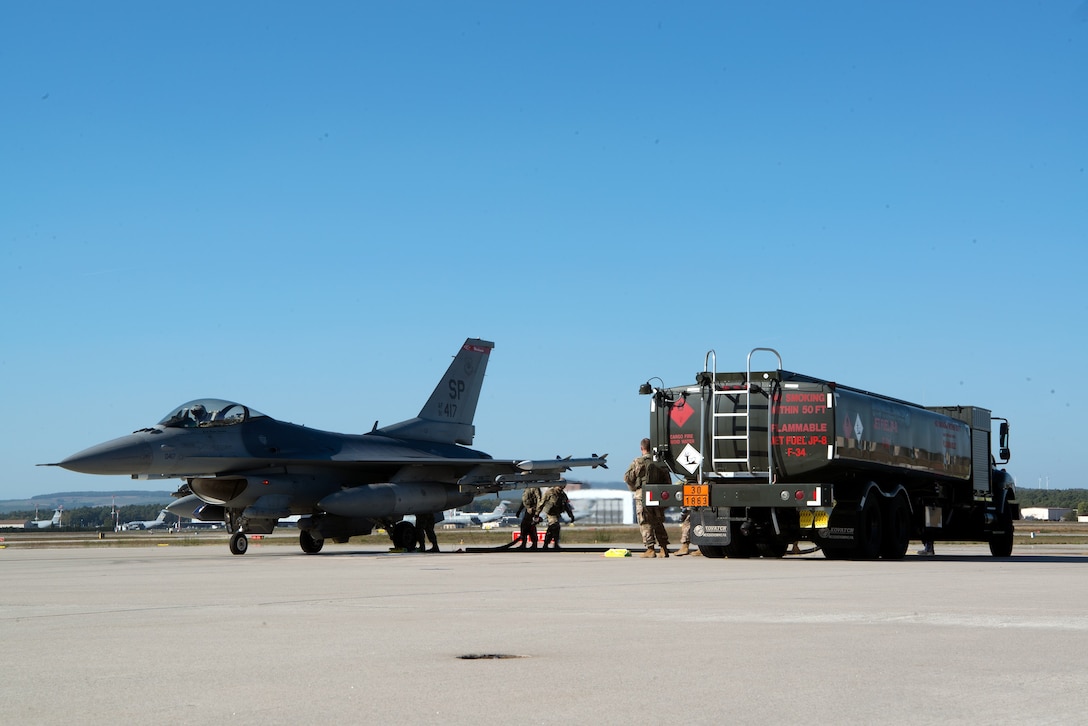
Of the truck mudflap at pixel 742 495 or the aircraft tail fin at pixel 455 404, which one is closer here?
the truck mudflap at pixel 742 495

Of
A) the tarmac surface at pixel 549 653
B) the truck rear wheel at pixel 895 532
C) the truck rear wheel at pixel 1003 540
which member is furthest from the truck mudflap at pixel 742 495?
the truck rear wheel at pixel 1003 540

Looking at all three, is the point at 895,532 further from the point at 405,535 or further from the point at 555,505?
the point at 405,535

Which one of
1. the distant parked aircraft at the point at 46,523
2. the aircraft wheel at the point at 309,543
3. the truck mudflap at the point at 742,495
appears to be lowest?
the distant parked aircraft at the point at 46,523

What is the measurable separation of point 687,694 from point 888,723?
91cm

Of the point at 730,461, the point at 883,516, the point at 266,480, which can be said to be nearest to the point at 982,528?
the point at 883,516

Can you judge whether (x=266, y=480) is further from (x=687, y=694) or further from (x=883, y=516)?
(x=687, y=694)

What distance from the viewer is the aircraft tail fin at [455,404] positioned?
95.9 ft

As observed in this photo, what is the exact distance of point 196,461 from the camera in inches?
862

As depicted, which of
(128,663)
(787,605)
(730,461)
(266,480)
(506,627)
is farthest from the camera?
(266,480)

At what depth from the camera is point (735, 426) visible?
17.5m

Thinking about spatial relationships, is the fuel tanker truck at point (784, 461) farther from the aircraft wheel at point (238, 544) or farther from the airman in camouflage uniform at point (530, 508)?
the aircraft wheel at point (238, 544)

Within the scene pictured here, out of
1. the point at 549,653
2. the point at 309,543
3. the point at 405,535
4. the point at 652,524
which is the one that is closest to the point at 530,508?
the point at 405,535

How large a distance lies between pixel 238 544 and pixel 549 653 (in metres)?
17.0

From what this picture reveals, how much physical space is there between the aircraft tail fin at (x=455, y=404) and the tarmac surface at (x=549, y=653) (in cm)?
1679
